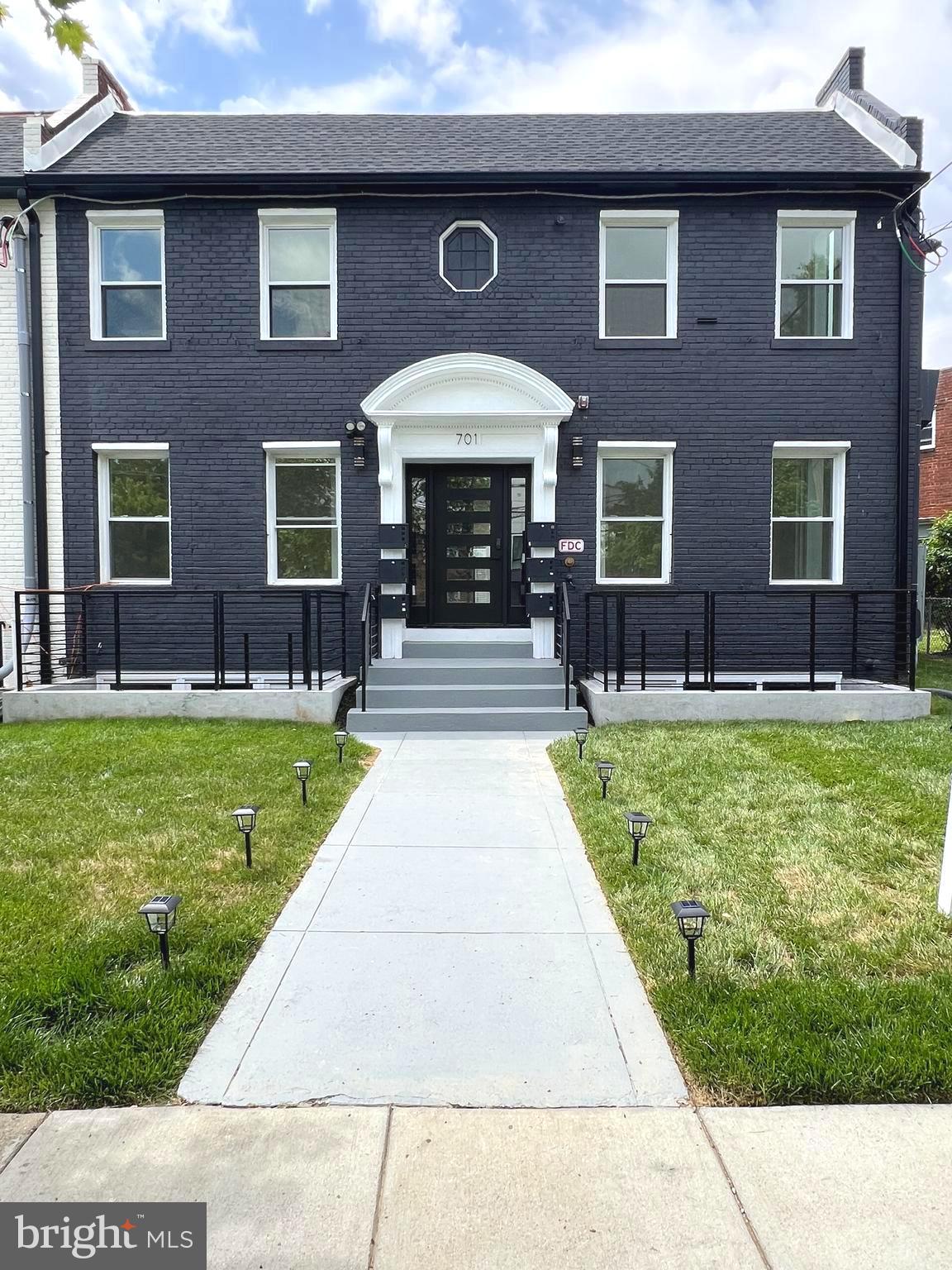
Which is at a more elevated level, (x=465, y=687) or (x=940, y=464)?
(x=940, y=464)

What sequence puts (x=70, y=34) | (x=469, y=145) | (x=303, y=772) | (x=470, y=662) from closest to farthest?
(x=70, y=34) → (x=303, y=772) → (x=470, y=662) → (x=469, y=145)

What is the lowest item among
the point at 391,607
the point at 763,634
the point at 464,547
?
the point at 763,634

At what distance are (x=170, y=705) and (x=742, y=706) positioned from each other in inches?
222

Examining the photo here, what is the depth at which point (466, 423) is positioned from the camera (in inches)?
337

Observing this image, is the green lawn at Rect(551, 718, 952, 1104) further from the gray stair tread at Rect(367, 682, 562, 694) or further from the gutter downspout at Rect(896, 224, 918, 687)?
the gutter downspout at Rect(896, 224, 918, 687)

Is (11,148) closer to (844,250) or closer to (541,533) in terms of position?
(541,533)

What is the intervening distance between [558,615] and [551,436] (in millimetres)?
2019

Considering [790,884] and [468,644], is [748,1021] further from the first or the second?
[468,644]

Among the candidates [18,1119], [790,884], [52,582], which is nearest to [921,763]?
[790,884]

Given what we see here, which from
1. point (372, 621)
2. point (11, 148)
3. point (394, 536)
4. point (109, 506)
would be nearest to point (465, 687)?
point (372, 621)

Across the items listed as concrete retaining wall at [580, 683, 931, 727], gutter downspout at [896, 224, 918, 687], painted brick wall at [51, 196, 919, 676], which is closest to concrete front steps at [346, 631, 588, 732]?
concrete retaining wall at [580, 683, 931, 727]

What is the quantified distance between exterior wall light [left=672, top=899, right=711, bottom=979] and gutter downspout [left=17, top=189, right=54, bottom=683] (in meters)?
8.15

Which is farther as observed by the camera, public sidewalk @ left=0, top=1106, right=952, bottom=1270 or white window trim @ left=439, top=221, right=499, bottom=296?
white window trim @ left=439, top=221, right=499, bottom=296

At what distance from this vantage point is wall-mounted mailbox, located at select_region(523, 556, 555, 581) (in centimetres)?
869
